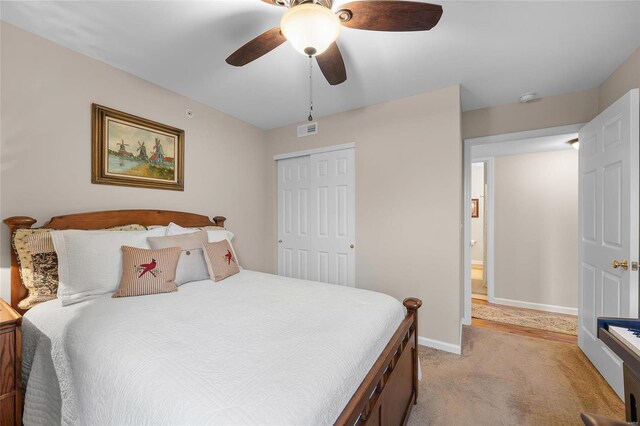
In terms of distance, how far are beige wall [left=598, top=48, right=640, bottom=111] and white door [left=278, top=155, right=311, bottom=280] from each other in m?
2.98

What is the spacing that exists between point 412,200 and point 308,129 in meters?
1.62

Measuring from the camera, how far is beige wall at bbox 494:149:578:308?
12.1 feet

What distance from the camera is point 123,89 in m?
2.31

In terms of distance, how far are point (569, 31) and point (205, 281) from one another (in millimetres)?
3151

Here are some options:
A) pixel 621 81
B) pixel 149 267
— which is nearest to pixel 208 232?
pixel 149 267

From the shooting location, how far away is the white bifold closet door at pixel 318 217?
321 centimetres

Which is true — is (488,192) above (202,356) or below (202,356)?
above

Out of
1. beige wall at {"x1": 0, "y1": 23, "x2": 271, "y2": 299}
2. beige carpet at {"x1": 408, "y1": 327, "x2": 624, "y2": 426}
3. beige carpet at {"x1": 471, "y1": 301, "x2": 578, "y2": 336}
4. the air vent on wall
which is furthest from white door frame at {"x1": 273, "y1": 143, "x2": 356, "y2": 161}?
beige carpet at {"x1": 471, "y1": 301, "x2": 578, "y2": 336}

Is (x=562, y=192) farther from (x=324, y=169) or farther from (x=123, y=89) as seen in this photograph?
(x=123, y=89)

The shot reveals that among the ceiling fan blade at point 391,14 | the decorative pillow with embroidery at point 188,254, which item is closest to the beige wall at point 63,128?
the decorative pillow with embroidery at point 188,254

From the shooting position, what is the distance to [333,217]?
332 centimetres

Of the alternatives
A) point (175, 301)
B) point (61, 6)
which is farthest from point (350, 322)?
point (61, 6)

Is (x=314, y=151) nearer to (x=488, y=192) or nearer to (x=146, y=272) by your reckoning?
(x=146, y=272)

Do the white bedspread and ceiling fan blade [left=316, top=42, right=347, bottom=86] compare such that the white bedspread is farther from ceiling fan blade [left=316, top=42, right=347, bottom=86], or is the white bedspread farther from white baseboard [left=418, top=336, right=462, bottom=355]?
ceiling fan blade [left=316, top=42, right=347, bottom=86]
